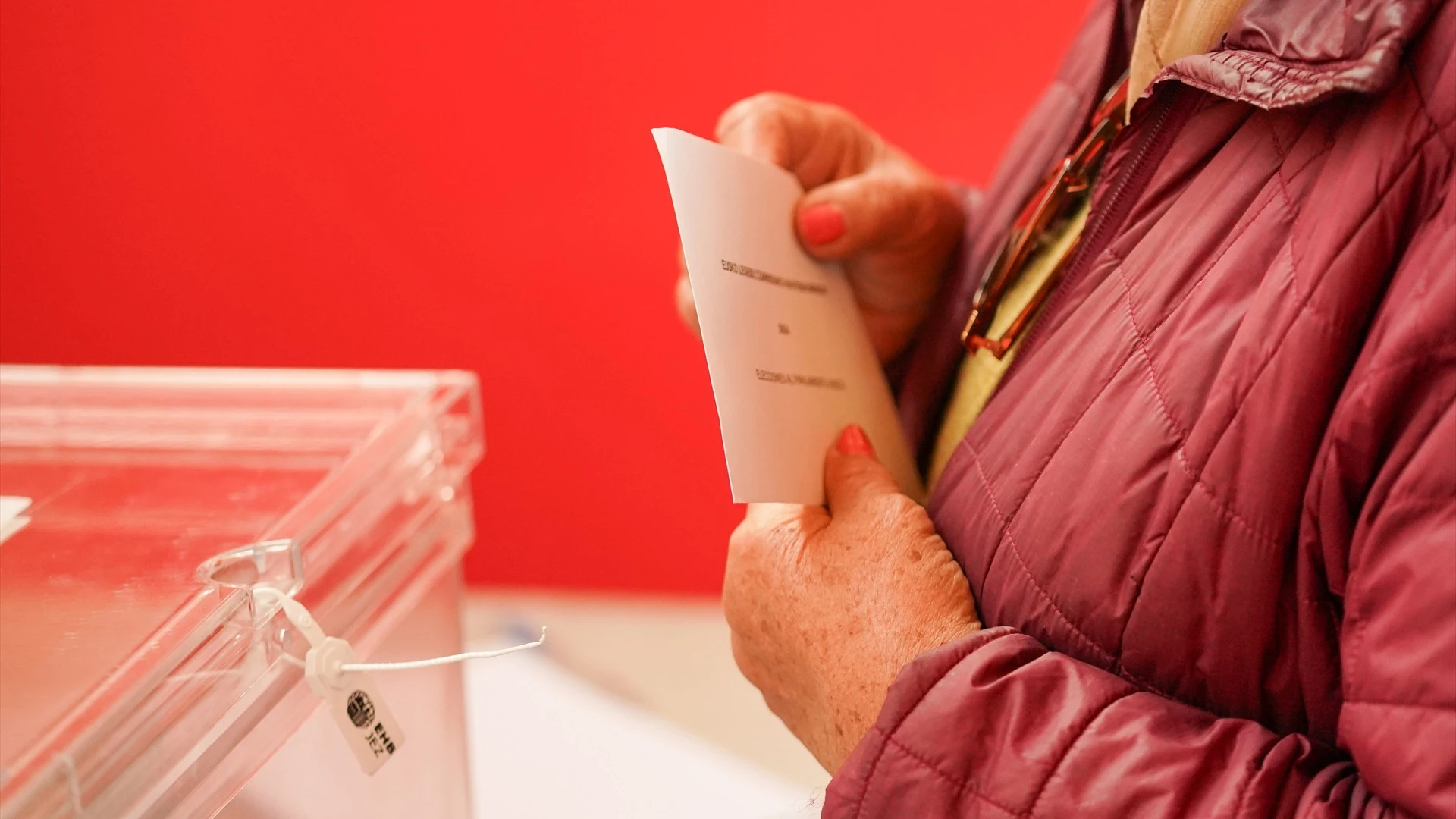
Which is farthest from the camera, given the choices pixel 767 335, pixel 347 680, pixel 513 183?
pixel 513 183

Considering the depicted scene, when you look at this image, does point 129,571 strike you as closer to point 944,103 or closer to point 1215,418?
point 1215,418

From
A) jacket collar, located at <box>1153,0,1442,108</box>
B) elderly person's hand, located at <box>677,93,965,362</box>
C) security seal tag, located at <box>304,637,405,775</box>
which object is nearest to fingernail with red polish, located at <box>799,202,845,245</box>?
elderly person's hand, located at <box>677,93,965,362</box>

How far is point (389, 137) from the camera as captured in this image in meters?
1.96

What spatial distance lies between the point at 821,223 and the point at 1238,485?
431 millimetres

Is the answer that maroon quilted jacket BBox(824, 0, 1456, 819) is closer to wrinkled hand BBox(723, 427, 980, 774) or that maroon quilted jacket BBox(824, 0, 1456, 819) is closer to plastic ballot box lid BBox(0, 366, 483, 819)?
wrinkled hand BBox(723, 427, 980, 774)

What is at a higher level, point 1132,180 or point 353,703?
point 1132,180

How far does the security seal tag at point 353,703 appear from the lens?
0.66 metres

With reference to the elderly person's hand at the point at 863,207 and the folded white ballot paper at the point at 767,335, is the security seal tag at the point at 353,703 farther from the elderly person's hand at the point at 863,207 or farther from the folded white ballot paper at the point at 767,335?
the elderly person's hand at the point at 863,207

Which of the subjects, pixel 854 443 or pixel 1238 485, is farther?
pixel 854 443

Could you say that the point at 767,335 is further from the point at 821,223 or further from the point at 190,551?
the point at 190,551

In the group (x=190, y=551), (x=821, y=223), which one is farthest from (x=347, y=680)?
(x=821, y=223)

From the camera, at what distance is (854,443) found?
0.86 m

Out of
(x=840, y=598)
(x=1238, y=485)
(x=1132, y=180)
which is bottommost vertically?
(x=840, y=598)

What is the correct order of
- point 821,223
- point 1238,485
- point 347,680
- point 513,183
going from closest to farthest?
point 1238,485 → point 347,680 → point 821,223 → point 513,183
